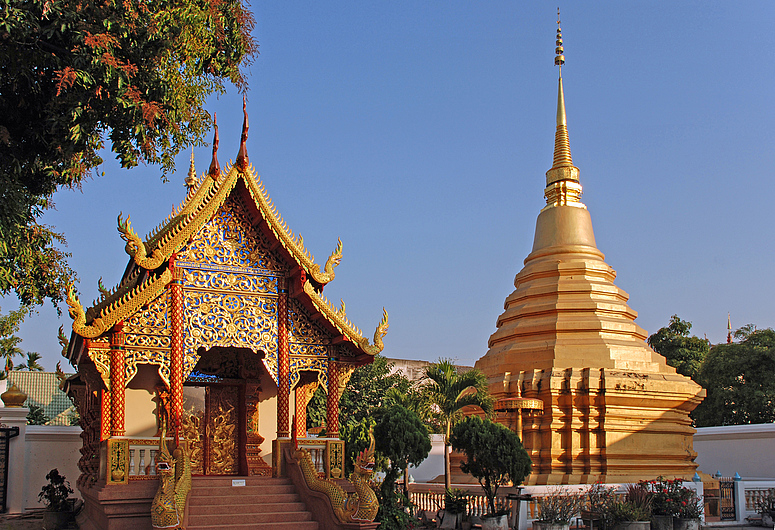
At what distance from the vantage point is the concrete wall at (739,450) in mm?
24031

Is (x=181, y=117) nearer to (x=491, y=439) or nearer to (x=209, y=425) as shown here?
(x=209, y=425)

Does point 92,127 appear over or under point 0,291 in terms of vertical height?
over

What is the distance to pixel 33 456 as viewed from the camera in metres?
17.2

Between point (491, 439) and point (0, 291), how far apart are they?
8.39 metres

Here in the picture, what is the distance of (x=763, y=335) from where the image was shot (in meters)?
29.7

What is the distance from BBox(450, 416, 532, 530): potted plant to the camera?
14.0 m

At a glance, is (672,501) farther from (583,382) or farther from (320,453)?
(320,453)

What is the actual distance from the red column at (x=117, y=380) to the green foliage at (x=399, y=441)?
442 cm

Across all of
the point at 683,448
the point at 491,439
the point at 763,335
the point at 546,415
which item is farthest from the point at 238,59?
the point at 763,335

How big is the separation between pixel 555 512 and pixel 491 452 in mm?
1593

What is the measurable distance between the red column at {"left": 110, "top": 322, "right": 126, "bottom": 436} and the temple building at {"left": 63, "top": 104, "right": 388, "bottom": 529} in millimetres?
14

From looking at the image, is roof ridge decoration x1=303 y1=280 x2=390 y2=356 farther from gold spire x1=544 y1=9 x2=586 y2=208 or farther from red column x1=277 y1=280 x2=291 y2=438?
gold spire x1=544 y1=9 x2=586 y2=208

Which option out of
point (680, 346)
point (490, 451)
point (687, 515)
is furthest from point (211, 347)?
point (680, 346)

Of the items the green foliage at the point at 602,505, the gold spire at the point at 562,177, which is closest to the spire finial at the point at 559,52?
the gold spire at the point at 562,177
